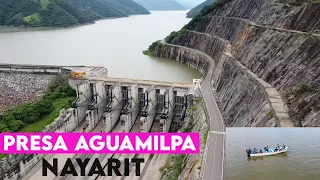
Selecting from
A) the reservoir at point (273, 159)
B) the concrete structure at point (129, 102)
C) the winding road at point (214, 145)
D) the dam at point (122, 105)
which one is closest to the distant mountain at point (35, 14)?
the dam at point (122, 105)

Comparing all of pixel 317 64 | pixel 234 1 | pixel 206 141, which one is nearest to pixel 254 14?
pixel 234 1

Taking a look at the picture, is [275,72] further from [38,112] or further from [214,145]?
[38,112]

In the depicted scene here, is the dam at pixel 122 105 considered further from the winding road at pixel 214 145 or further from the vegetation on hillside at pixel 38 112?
the winding road at pixel 214 145

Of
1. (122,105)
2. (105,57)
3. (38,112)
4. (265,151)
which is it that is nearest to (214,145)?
(265,151)

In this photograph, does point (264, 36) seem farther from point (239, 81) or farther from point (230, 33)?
point (230, 33)

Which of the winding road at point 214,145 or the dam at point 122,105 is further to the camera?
the dam at point 122,105

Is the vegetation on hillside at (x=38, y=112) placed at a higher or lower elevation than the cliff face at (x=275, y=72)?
lower

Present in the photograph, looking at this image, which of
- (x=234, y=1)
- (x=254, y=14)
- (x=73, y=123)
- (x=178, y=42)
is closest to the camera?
(x=73, y=123)
